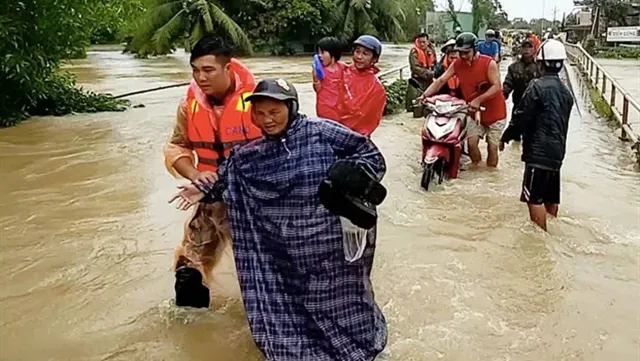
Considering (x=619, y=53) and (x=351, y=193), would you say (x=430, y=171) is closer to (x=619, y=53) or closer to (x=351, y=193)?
(x=351, y=193)

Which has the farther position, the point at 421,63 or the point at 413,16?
the point at 413,16

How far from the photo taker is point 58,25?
12.8 metres

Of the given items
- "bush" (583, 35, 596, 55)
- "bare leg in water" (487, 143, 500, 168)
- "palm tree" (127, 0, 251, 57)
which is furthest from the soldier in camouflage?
"bush" (583, 35, 596, 55)

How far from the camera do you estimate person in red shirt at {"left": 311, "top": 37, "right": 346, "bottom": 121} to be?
252 inches

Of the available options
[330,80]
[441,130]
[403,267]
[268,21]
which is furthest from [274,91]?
[268,21]

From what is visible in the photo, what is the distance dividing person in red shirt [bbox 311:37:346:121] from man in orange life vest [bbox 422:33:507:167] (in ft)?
5.26

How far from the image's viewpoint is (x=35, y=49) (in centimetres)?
1267

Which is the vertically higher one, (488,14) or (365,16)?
(365,16)

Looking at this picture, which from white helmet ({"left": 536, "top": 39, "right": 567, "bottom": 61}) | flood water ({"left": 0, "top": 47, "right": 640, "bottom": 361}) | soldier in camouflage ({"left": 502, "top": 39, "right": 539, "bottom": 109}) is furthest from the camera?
soldier in camouflage ({"left": 502, "top": 39, "right": 539, "bottom": 109})

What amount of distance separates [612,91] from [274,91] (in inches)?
433

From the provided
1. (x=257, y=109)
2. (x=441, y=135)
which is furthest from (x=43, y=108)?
(x=257, y=109)

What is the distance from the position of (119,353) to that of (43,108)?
36.0 feet

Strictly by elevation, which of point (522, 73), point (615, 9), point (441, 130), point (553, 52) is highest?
point (553, 52)

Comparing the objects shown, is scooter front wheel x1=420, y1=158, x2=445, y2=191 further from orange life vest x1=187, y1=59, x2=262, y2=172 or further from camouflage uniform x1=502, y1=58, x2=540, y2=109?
orange life vest x1=187, y1=59, x2=262, y2=172
